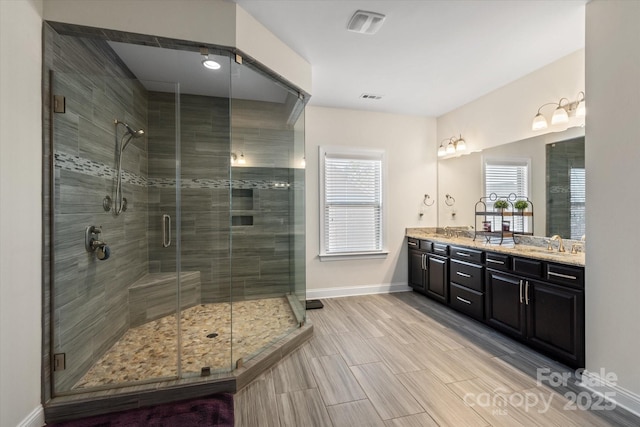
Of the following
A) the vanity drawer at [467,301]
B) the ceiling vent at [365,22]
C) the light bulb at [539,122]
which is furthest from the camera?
the vanity drawer at [467,301]

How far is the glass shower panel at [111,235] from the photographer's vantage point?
1.94 meters

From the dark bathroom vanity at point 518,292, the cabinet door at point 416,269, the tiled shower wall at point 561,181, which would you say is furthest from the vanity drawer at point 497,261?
the cabinet door at point 416,269

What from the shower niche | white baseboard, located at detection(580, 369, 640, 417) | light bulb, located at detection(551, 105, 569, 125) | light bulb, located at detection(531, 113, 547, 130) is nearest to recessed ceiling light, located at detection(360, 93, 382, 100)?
the shower niche

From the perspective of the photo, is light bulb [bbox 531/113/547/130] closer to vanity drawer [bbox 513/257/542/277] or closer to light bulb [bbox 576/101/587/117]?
light bulb [bbox 576/101/587/117]

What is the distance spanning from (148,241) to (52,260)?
72cm

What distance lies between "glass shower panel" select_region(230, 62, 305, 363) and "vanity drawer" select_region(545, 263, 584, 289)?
2.25 m

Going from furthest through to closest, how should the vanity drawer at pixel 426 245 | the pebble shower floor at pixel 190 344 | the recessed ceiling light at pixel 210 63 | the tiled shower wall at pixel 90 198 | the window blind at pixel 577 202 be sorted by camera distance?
1. the vanity drawer at pixel 426 245
2. the window blind at pixel 577 202
3. the recessed ceiling light at pixel 210 63
4. the pebble shower floor at pixel 190 344
5. the tiled shower wall at pixel 90 198

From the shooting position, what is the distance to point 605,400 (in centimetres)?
191

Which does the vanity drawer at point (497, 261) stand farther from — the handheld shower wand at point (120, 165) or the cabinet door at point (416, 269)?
the handheld shower wand at point (120, 165)

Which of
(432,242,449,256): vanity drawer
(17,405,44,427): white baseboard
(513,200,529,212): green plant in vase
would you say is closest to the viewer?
(17,405,44,427): white baseboard

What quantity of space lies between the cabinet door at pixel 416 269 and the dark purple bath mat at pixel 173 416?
3.04 metres

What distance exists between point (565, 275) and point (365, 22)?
2.49m

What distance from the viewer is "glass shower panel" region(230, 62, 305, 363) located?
10.8 ft

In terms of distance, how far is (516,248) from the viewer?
298cm
